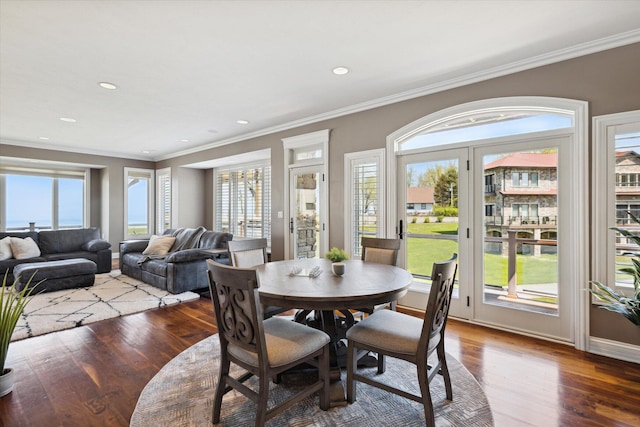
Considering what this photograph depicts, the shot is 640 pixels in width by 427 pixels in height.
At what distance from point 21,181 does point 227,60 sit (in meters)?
7.39

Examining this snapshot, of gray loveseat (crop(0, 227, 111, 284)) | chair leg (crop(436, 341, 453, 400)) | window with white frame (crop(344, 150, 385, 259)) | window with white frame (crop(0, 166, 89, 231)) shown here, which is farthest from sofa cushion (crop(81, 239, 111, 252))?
chair leg (crop(436, 341, 453, 400))

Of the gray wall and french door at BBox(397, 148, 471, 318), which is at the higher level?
Result: the gray wall

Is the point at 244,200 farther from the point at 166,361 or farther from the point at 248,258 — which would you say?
the point at 166,361

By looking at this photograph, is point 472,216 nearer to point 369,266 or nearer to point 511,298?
point 511,298

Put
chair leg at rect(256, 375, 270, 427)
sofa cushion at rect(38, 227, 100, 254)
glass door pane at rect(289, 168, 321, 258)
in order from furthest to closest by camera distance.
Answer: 1. sofa cushion at rect(38, 227, 100, 254)
2. glass door pane at rect(289, 168, 321, 258)
3. chair leg at rect(256, 375, 270, 427)

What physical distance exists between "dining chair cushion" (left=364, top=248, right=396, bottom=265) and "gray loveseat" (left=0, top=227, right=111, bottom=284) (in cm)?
549

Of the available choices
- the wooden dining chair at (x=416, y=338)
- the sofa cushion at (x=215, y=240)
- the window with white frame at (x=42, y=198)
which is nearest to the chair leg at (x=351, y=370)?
the wooden dining chair at (x=416, y=338)

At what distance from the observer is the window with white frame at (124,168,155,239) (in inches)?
321

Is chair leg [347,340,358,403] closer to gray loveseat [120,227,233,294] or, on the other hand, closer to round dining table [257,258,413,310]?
round dining table [257,258,413,310]

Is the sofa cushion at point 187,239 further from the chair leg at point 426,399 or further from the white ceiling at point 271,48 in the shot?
the chair leg at point 426,399

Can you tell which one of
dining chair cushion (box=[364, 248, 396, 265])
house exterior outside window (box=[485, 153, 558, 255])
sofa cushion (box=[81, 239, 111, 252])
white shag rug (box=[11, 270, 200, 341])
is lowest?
white shag rug (box=[11, 270, 200, 341])

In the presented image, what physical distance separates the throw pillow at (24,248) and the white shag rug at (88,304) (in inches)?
46.6

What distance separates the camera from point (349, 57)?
2.94 meters

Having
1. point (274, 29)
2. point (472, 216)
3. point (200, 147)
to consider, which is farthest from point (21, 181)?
point (472, 216)
